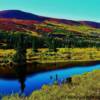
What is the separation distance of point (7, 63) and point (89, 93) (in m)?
60.0

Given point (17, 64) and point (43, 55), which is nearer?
point (17, 64)

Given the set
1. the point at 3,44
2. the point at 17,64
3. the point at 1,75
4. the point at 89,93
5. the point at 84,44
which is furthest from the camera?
the point at 84,44

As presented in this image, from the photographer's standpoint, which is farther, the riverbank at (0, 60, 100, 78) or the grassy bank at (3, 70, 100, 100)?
the riverbank at (0, 60, 100, 78)

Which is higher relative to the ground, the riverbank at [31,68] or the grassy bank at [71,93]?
the grassy bank at [71,93]

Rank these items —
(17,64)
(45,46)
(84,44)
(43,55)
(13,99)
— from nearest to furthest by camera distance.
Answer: (13,99) → (17,64) → (43,55) → (45,46) → (84,44)

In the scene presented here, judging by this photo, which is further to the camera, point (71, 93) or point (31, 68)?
point (31, 68)

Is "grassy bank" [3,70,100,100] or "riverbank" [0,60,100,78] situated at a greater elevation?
"grassy bank" [3,70,100,100]

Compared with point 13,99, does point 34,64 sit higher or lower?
lower

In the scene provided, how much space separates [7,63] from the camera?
265 ft

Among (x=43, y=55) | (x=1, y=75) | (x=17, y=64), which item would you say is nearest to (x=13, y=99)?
(x=1, y=75)

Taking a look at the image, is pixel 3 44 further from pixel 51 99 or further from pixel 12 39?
pixel 51 99

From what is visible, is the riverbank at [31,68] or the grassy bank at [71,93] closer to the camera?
the grassy bank at [71,93]

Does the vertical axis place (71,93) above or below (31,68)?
above

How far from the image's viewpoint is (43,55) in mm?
100438
